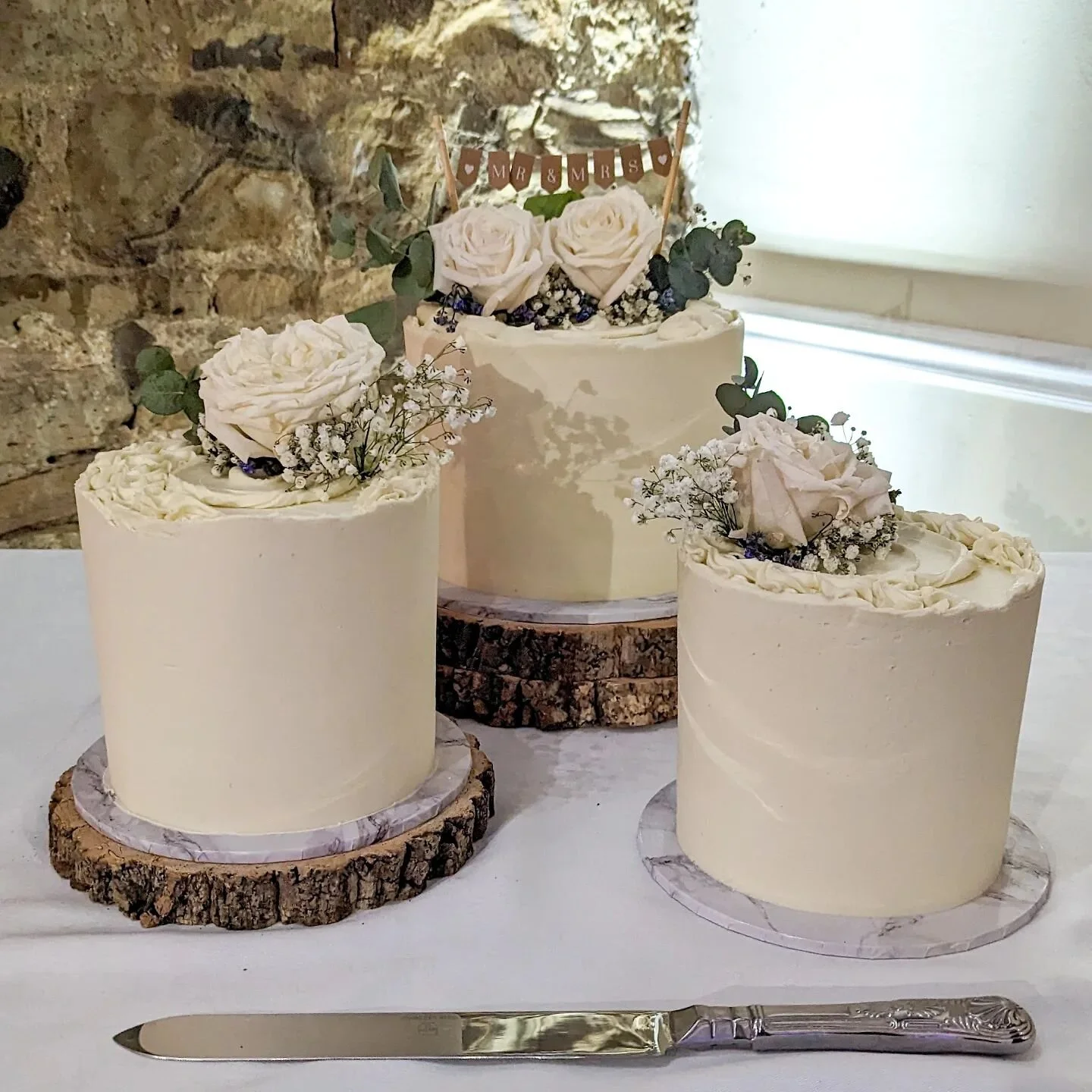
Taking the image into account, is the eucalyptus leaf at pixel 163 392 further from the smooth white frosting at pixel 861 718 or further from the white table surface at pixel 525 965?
the smooth white frosting at pixel 861 718

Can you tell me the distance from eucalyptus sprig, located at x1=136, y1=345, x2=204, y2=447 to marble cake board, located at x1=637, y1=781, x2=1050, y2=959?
2.02 feet

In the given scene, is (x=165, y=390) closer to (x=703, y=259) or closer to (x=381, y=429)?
(x=381, y=429)

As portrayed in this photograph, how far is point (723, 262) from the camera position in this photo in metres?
1.57

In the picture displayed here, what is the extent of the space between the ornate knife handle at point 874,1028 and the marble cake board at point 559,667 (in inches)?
21.4

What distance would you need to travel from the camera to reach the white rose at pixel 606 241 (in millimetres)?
1562

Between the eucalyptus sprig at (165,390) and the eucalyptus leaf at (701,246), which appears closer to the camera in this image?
the eucalyptus sprig at (165,390)

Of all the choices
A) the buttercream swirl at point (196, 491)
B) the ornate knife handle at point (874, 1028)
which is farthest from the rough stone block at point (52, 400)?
the ornate knife handle at point (874, 1028)

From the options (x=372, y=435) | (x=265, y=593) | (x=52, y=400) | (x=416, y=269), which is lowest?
(x=52, y=400)

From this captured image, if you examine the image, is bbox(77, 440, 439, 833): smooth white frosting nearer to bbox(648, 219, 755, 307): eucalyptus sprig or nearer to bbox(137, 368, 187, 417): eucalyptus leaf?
bbox(137, 368, 187, 417): eucalyptus leaf

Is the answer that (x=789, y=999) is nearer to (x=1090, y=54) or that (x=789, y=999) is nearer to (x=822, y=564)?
(x=822, y=564)

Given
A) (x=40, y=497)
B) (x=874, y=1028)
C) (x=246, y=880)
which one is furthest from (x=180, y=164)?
(x=874, y=1028)

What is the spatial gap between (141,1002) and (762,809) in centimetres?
55

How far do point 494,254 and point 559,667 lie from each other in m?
0.50

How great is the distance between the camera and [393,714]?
123cm
